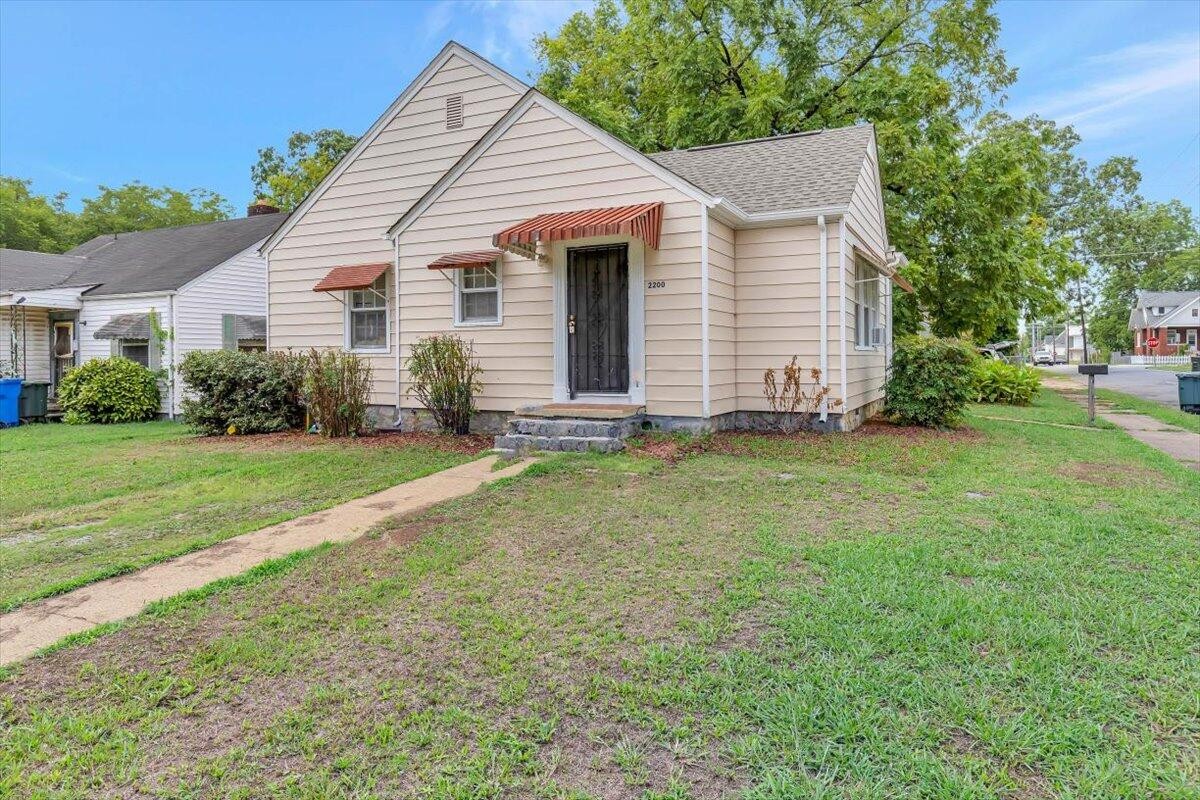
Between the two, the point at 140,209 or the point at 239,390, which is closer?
the point at 239,390

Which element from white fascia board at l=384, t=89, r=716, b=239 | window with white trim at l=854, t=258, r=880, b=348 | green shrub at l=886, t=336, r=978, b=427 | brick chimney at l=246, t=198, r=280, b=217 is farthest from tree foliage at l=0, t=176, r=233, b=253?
green shrub at l=886, t=336, r=978, b=427

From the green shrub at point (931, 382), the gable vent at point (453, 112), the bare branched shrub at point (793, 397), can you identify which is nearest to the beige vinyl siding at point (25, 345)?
the gable vent at point (453, 112)

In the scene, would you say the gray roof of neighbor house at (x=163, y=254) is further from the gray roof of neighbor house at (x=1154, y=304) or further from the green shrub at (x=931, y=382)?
the gray roof of neighbor house at (x=1154, y=304)

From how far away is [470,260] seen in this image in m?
9.29

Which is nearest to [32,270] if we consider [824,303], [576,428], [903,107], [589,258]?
[589,258]

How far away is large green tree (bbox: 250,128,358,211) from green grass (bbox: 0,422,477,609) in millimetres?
19550

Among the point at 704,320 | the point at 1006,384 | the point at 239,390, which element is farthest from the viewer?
the point at 1006,384

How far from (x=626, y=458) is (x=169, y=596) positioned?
4581 millimetres

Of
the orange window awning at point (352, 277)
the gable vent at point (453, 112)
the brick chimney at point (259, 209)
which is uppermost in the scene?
the brick chimney at point (259, 209)

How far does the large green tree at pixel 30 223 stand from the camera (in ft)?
97.5

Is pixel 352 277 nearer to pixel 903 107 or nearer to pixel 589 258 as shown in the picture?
pixel 589 258

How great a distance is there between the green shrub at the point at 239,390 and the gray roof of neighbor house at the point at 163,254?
6.10 metres

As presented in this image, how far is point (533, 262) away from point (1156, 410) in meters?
13.7

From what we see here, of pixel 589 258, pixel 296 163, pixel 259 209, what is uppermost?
pixel 296 163
